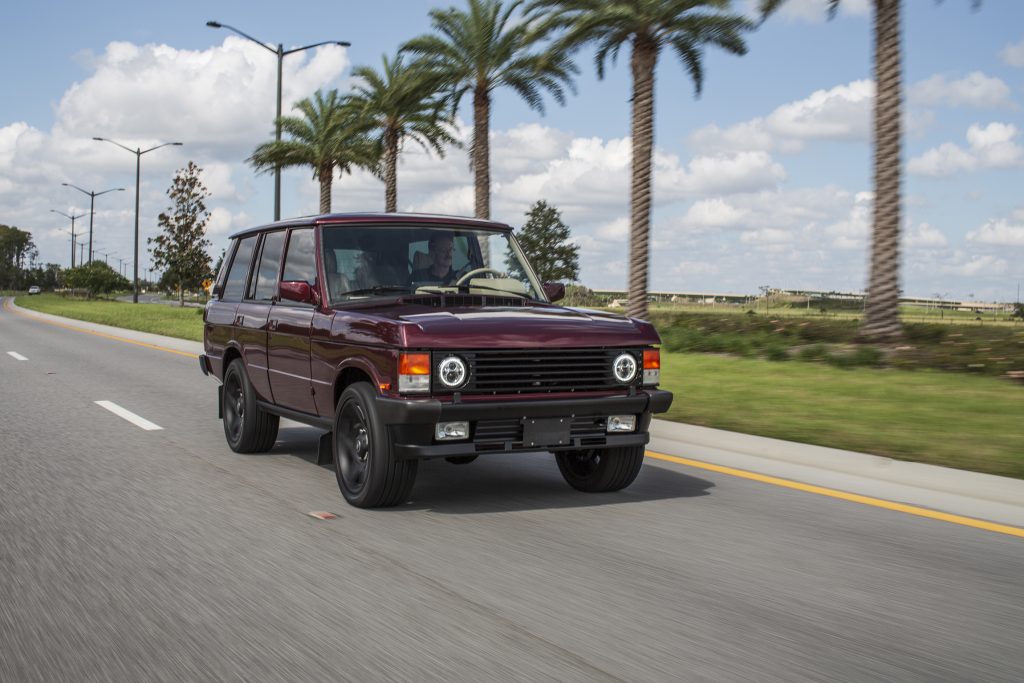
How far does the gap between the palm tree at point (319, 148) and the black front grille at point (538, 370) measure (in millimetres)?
33030

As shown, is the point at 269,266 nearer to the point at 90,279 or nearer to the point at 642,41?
the point at 642,41

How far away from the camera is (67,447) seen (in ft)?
30.2

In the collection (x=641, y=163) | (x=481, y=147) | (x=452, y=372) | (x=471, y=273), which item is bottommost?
(x=452, y=372)

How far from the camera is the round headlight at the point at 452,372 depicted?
20.4 feet

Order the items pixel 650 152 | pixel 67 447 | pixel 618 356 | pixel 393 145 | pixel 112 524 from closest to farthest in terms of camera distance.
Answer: pixel 112 524 < pixel 618 356 < pixel 67 447 < pixel 650 152 < pixel 393 145

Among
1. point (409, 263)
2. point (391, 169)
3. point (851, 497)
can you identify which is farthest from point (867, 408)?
point (391, 169)

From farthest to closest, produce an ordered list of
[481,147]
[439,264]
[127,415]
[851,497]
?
[481,147] → [127,415] → [439,264] → [851,497]

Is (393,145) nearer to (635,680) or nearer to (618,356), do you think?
(618,356)

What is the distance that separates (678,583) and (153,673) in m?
2.37

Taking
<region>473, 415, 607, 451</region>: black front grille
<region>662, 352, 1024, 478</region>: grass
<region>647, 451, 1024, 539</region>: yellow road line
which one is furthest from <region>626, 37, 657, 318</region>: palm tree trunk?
<region>473, 415, 607, 451</region>: black front grille

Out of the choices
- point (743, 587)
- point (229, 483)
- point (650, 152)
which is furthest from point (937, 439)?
point (650, 152)

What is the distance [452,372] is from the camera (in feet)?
20.5

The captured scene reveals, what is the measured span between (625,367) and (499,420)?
96cm

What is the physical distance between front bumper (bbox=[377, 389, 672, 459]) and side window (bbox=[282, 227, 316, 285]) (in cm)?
180
